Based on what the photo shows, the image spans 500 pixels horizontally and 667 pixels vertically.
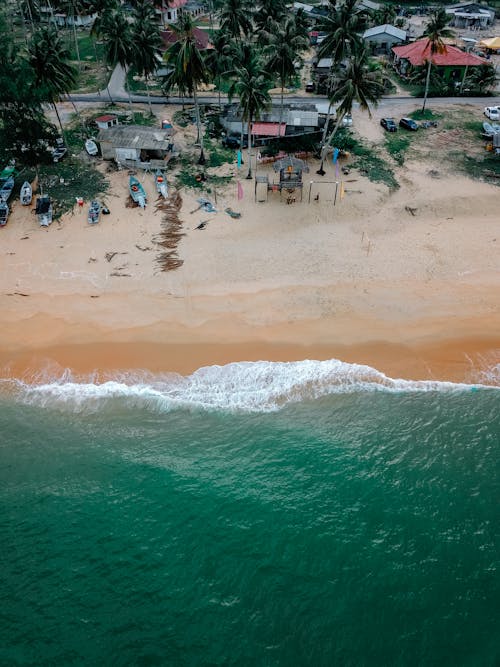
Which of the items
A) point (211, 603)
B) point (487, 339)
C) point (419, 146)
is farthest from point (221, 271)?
point (419, 146)

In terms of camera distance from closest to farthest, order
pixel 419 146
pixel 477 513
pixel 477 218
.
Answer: pixel 477 513
pixel 477 218
pixel 419 146

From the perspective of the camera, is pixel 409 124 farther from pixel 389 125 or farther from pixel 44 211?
pixel 44 211

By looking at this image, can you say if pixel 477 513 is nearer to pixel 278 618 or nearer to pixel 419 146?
pixel 278 618

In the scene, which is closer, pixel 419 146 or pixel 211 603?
pixel 211 603

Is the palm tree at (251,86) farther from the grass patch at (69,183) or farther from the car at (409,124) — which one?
the car at (409,124)

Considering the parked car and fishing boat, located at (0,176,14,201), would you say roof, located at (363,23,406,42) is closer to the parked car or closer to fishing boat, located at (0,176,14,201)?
the parked car

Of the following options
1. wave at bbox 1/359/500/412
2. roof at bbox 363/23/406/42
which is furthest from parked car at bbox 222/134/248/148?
roof at bbox 363/23/406/42

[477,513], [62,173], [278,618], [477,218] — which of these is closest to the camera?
[278,618]
